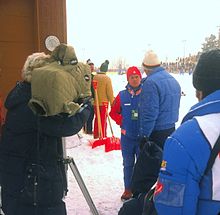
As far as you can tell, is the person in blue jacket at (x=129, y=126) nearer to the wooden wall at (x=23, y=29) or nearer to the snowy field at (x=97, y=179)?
the snowy field at (x=97, y=179)

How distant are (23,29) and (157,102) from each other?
11.9 ft

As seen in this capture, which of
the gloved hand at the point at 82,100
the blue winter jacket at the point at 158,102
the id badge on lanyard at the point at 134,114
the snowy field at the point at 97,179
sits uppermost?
the gloved hand at the point at 82,100

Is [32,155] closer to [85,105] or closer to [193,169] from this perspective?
[85,105]

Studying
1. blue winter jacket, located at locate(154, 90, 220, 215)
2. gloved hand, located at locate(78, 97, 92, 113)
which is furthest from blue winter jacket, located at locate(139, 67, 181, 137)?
blue winter jacket, located at locate(154, 90, 220, 215)

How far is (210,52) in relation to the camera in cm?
162

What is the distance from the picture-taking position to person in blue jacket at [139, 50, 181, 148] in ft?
11.7

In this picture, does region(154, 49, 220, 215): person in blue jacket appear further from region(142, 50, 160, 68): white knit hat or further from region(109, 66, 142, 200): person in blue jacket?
region(109, 66, 142, 200): person in blue jacket

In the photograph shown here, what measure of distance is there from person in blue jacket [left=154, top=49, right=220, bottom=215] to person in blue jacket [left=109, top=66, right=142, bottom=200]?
2631 millimetres

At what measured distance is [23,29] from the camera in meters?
6.30

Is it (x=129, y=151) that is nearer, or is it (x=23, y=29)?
(x=129, y=151)

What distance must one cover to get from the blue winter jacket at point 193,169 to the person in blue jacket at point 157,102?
1.98m

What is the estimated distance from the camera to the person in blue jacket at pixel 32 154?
2.27 meters

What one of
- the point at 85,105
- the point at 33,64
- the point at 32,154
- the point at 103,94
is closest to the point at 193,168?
the point at 85,105

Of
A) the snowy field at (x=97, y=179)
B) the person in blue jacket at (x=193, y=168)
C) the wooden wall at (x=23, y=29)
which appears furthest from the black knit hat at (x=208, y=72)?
the wooden wall at (x=23, y=29)
